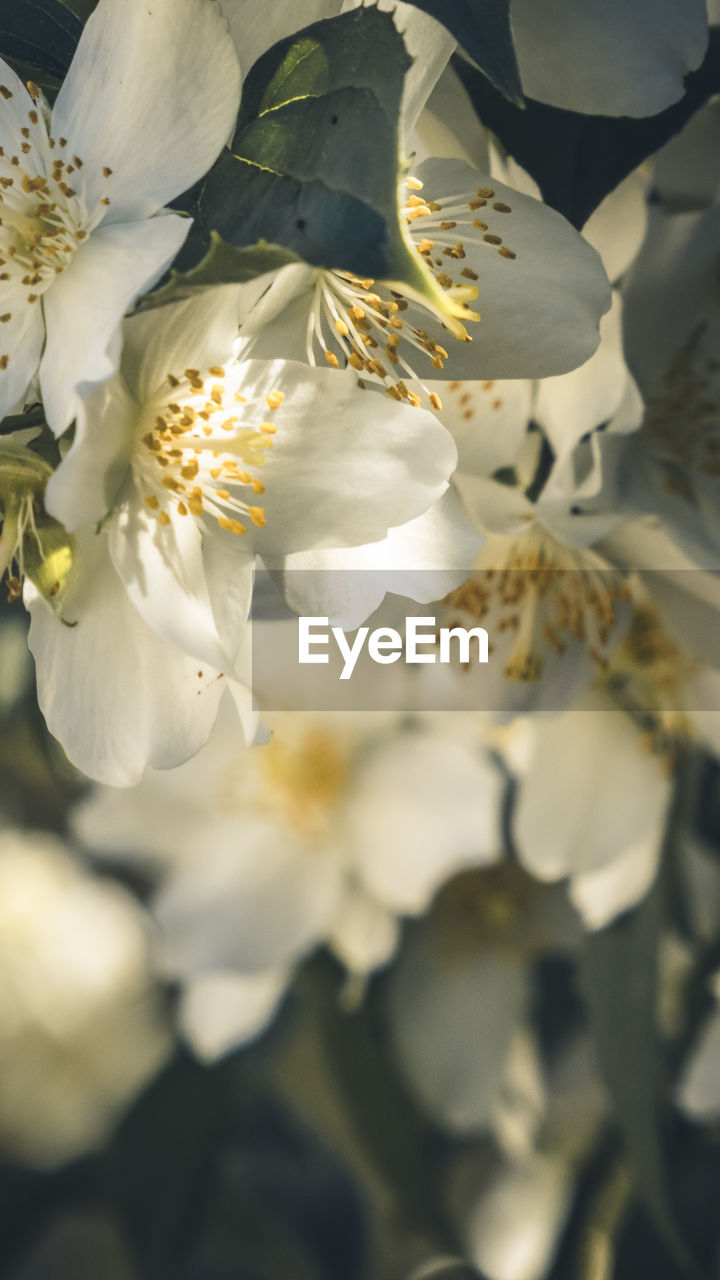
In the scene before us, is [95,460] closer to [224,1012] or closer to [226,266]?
[226,266]

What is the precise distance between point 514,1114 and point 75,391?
27.4 inches

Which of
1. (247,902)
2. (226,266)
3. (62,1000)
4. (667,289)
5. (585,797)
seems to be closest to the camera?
(226,266)

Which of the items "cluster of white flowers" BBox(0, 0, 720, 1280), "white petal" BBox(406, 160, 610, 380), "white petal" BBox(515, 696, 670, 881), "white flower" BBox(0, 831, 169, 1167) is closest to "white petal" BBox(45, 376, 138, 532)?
"cluster of white flowers" BBox(0, 0, 720, 1280)

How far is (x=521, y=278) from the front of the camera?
0.38 metres

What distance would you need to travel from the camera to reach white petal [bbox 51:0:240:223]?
0.33m

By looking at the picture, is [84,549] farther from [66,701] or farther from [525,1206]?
[525,1206]

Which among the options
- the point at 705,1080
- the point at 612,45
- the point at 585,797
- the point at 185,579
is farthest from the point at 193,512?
the point at 705,1080

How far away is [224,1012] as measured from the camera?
2.56ft

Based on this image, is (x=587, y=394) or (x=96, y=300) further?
(x=587, y=394)

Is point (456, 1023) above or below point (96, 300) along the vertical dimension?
below

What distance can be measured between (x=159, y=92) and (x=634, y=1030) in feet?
1.89

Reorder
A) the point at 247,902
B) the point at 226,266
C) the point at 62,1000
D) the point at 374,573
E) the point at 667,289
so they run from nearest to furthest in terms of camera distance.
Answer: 1. the point at 226,266
2. the point at 374,573
3. the point at 667,289
4. the point at 247,902
5. the point at 62,1000

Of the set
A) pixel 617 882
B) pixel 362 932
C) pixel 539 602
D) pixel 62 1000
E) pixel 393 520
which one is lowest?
pixel 62 1000

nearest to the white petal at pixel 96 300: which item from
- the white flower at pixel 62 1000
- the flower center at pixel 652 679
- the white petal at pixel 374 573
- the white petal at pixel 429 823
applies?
the white petal at pixel 374 573
